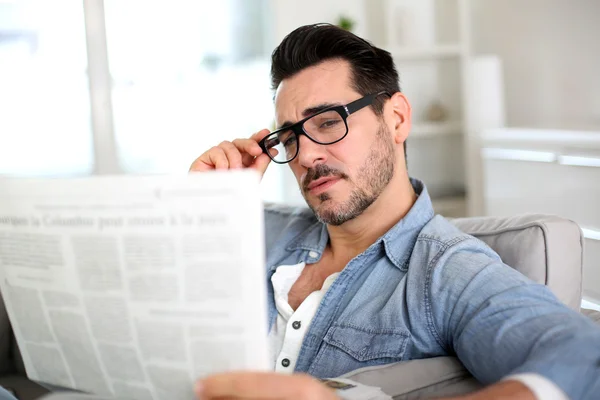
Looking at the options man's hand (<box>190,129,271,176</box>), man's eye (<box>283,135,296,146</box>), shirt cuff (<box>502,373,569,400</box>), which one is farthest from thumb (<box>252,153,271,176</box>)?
shirt cuff (<box>502,373,569,400</box>)

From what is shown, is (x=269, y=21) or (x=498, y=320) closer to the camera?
(x=498, y=320)

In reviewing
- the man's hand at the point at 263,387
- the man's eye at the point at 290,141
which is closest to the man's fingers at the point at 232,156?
the man's eye at the point at 290,141

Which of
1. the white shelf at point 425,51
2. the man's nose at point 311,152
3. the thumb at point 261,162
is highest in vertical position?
the white shelf at point 425,51

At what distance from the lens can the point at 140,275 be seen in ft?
2.99

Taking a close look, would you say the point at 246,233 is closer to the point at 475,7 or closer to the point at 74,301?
the point at 74,301

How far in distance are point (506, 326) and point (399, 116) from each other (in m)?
0.76

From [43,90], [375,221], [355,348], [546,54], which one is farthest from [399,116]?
[43,90]

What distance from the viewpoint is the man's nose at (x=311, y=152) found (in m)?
1.59

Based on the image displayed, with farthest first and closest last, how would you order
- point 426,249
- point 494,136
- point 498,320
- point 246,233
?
point 494,136 → point 426,249 → point 498,320 → point 246,233

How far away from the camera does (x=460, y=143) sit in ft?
14.1

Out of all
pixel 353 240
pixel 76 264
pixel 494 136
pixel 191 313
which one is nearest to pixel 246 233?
pixel 191 313

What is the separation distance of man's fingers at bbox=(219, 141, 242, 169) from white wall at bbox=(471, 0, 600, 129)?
1896mm

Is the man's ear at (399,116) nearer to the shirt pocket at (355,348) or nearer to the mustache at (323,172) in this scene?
the mustache at (323,172)

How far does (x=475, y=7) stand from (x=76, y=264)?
142 inches
